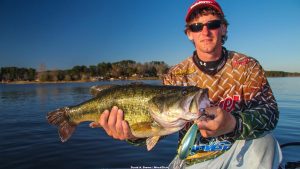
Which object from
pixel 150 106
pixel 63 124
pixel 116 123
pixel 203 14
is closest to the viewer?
pixel 150 106

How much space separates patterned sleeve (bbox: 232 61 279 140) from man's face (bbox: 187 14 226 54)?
0.64m

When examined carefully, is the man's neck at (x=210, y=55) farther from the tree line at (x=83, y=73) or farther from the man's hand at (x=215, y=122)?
the tree line at (x=83, y=73)

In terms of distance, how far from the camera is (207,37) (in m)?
4.62

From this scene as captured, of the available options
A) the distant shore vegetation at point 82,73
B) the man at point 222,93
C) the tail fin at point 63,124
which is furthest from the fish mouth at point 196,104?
the distant shore vegetation at point 82,73

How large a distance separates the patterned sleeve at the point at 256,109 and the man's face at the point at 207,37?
64 cm

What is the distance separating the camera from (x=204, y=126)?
123 inches

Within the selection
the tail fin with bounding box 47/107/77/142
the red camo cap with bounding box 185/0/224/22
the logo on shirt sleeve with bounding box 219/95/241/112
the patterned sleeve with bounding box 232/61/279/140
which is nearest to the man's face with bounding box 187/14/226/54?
the red camo cap with bounding box 185/0/224/22

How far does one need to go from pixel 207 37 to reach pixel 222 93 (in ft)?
2.88

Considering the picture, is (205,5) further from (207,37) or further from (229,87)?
(229,87)

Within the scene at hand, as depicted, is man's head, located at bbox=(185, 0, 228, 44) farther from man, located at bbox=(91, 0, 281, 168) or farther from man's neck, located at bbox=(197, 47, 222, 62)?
man's neck, located at bbox=(197, 47, 222, 62)

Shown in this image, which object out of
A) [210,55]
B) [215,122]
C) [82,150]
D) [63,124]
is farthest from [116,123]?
[82,150]

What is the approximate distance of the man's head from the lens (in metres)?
4.64

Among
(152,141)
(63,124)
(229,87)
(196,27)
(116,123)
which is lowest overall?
(152,141)

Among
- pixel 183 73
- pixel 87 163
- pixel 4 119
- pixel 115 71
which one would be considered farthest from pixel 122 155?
pixel 115 71
